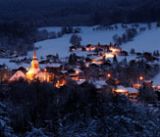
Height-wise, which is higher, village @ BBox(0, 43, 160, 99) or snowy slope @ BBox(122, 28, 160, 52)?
snowy slope @ BBox(122, 28, 160, 52)

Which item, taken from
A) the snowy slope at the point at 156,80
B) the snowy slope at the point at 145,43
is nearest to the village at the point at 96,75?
the snowy slope at the point at 156,80

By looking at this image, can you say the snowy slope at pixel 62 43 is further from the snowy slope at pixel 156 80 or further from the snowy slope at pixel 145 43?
the snowy slope at pixel 156 80

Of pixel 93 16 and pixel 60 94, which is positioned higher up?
pixel 93 16

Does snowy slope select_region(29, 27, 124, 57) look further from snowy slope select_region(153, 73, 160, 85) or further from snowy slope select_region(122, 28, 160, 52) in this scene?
snowy slope select_region(153, 73, 160, 85)

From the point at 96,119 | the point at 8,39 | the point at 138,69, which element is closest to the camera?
the point at 96,119

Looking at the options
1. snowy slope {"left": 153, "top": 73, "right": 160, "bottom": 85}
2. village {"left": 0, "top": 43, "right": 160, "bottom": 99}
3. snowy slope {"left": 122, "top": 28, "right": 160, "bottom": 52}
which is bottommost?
snowy slope {"left": 153, "top": 73, "right": 160, "bottom": 85}

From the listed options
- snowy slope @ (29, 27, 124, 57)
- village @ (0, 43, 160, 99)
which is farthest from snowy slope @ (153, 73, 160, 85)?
snowy slope @ (29, 27, 124, 57)

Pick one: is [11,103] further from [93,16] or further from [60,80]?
[93,16]

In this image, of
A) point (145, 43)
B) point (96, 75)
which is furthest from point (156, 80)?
point (145, 43)

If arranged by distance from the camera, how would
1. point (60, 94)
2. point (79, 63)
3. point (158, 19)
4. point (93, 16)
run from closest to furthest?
1. point (60, 94)
2. point (79, 63)
3. point (158, 19)
4. point (93, 16)

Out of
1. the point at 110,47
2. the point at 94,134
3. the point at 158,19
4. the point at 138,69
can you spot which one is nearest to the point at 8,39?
the point at 110,47

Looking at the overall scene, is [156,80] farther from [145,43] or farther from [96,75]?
[145,43]
